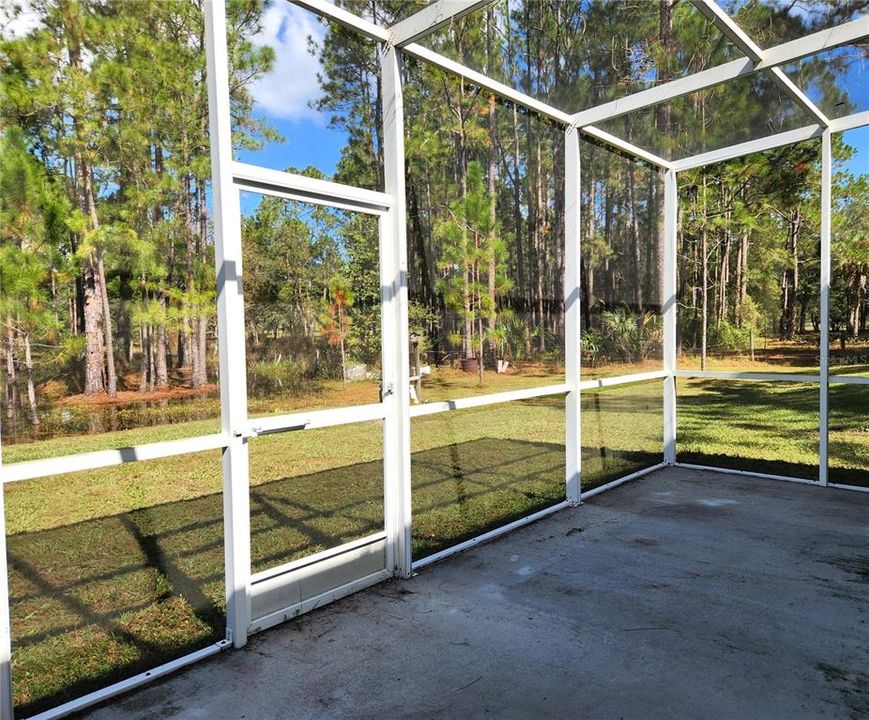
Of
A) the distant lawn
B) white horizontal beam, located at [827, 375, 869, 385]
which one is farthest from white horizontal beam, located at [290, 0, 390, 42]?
the distant lawn

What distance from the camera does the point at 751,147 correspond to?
469 cm

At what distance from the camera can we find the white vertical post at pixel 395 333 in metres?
2.71

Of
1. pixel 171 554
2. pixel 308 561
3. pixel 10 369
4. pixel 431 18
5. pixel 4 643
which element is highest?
pixel 431 18

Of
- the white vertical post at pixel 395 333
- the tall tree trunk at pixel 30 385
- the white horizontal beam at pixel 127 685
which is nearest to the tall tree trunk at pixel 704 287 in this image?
the white vertical post at pixel 395 333

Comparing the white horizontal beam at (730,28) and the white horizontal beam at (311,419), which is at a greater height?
the white horizontal beam at (730,28)

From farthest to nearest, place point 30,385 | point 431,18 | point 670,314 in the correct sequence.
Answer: point 30,385 < point 670,314 < point 431,18

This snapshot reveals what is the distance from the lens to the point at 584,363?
7539mm

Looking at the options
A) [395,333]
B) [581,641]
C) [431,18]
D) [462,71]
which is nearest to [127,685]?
[581,641]

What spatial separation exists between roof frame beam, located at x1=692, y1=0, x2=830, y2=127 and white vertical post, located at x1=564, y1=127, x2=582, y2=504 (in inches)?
46.7

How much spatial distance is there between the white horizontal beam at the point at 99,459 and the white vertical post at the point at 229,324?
0.11 m

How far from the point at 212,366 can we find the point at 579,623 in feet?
19.3

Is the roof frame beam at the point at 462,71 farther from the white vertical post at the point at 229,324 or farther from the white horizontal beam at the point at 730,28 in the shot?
the white horizontal beam at the point at 730,28

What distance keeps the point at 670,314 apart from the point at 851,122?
1.90 metres

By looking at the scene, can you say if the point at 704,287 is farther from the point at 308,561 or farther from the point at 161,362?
the point at 308,561
